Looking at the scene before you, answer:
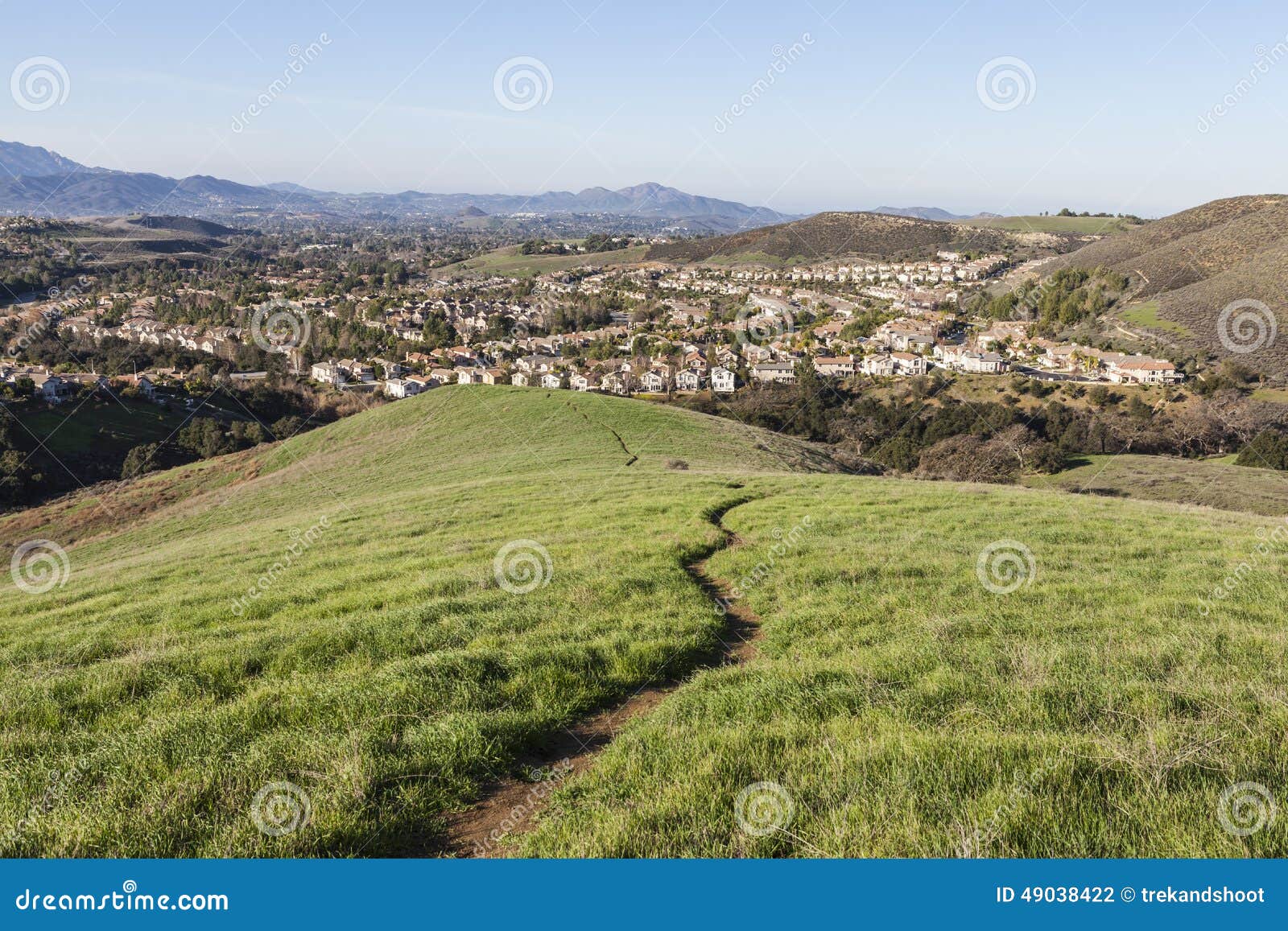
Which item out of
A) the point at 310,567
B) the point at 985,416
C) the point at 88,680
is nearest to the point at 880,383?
the point at 985,416

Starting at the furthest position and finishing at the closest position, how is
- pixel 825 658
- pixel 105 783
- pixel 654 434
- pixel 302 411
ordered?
pixel 302 411 → pixel 654 434 → pixel 825 658 → pixel 105 783

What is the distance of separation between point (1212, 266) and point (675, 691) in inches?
5449

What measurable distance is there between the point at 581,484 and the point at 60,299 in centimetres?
16308

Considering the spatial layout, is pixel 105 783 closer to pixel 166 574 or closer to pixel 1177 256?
pixel 166 574

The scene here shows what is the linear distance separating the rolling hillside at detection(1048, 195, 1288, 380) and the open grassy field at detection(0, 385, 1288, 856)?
90.5 meters

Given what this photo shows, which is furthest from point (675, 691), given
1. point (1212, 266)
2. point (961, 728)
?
point (1212, 266)

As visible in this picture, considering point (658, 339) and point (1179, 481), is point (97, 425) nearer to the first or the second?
point (658, 339)

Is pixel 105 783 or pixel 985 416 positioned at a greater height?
pixel 105 783

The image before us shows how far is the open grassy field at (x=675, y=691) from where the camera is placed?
13.1 ft

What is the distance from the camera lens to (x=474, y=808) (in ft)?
15.3

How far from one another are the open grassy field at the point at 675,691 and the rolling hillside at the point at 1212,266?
90.5 m

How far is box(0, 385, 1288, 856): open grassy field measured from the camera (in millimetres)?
3982

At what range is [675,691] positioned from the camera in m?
6.57

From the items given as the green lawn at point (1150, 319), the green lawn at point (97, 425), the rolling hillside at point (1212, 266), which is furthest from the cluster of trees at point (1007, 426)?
the green lawn at point (97, 425)
